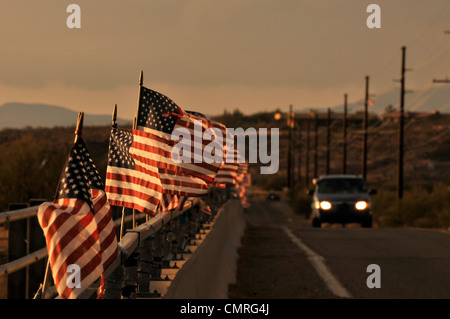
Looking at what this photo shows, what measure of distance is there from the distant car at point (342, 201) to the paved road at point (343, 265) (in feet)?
15.3

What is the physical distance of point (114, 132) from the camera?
10742 mm

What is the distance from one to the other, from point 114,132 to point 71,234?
5.29m

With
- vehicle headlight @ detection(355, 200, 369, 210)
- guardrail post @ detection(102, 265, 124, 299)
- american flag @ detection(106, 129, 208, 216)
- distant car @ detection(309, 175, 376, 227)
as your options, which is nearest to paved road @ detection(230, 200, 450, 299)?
american flag @ detection(106, 129, 208, 216)

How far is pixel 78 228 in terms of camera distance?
5.64 m

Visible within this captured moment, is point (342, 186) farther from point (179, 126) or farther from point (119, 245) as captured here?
point (119, 245)

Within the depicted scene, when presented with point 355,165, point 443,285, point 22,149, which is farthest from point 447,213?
point 355,165

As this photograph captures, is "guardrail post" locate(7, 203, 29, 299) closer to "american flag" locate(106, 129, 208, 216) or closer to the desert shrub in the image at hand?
"american flag" locate(106, 129, 208, 216)

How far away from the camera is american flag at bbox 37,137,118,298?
17.6 feet

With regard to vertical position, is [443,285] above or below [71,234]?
below

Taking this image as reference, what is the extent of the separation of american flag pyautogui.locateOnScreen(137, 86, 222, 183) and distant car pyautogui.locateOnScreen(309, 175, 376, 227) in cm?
1516

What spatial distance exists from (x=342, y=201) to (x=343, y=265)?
13664mm

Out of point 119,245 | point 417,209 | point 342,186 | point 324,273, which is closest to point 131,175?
point 119,245

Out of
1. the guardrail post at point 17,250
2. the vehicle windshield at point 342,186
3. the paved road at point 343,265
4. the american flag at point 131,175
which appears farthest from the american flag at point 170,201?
the vehicle windshield at point 342,186
